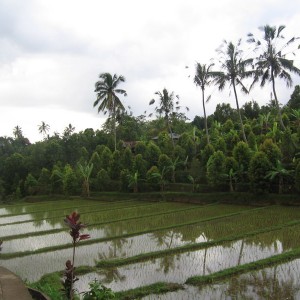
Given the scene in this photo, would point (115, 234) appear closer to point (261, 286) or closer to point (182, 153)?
point (261, 286)

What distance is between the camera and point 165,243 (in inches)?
501

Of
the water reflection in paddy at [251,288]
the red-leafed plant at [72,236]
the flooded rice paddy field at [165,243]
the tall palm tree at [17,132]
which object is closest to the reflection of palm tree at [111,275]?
the flooded rice paddy field at [165,243]

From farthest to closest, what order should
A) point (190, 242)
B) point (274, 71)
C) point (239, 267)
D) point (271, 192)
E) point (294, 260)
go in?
point (274, 71) → point (271, 192) → point (190, 242) → point (294, 260) → point (239, 267)

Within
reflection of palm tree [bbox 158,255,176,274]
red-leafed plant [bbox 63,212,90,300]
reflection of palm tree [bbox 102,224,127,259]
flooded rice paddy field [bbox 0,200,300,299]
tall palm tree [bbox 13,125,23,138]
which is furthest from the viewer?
tall palm tree [bbox 13,125,23,138]

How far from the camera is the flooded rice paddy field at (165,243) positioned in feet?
29.0

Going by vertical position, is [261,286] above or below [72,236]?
below

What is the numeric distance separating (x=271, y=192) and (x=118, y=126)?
27326mm

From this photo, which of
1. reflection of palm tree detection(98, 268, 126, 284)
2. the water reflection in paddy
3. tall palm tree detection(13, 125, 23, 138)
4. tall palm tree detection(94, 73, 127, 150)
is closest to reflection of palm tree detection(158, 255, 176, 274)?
reflection of palm tree detection(98, 268, 126, 284)

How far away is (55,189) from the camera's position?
36.0 meters

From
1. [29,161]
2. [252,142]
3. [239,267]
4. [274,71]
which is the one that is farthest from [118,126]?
[239,267]

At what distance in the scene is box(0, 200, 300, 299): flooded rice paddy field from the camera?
8836 mm

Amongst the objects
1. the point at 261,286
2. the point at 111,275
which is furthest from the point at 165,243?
the point at 261,286

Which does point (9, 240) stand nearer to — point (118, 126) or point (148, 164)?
point (148, 164)

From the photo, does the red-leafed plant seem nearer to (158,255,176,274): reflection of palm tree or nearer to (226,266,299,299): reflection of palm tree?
(226,266,299,299): reflection of palm tree
